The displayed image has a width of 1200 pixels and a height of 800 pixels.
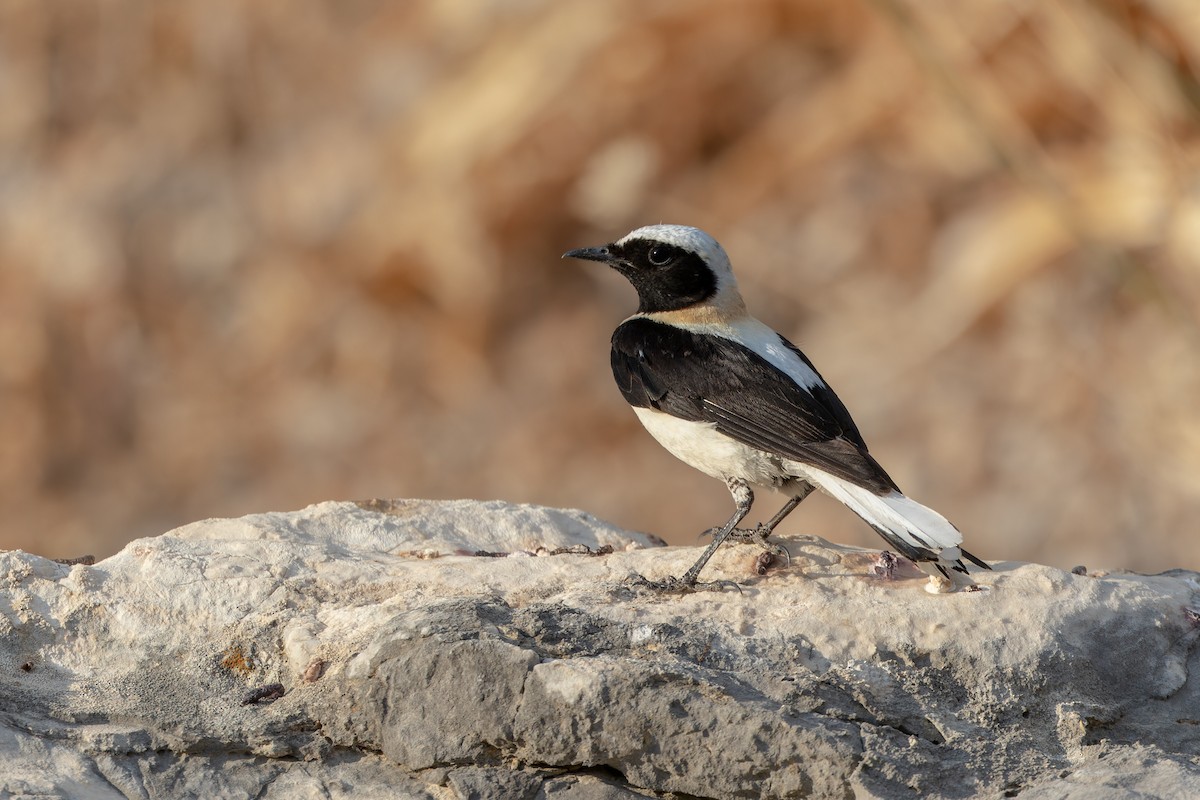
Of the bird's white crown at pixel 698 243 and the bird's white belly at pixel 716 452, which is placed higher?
the bird's white crown at pixel 698 243

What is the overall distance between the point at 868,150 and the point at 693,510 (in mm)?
3283

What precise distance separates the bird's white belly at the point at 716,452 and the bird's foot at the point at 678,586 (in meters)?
0.71

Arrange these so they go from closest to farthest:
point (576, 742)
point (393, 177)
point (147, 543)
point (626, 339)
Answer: point (576, 742)
point (147, 543)
point (626, 339)
point (393, 177)

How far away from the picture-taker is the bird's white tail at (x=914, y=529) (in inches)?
189

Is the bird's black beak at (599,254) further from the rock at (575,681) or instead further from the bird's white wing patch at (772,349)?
the rock at (575,681)

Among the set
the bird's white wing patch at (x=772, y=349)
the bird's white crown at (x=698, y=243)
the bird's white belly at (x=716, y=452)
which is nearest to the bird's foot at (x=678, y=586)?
the bird's white belly at (x=716, y=452)

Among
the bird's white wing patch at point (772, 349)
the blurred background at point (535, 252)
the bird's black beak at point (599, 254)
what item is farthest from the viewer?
the blurred background at point (535, 252)

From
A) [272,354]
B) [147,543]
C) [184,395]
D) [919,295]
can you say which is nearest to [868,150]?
[919,295]

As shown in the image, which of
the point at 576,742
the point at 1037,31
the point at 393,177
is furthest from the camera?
the point at 393,177

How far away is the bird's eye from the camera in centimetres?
645

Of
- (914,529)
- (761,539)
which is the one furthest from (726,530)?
(914,529)

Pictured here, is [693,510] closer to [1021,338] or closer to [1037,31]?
[1021,338]

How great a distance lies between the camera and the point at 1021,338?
1152 cm

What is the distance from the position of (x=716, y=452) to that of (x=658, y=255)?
1.16m
